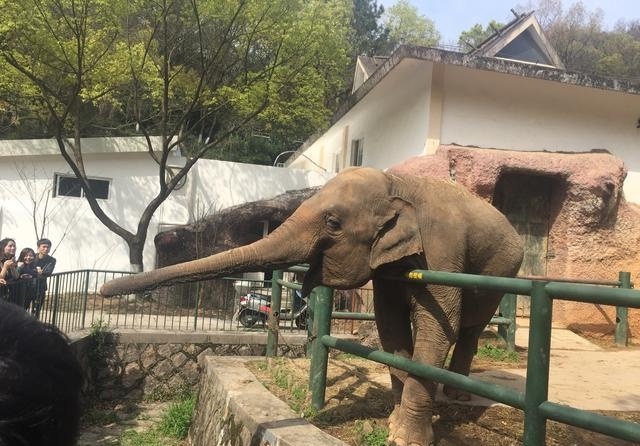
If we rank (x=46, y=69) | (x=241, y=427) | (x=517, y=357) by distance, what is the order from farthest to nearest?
(x=46, y=69), (x=517, y=357), (x=241, y=427)

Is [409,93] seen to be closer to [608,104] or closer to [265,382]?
[608,104]

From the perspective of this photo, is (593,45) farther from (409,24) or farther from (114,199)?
(114,199)

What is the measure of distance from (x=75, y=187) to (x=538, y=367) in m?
14.0

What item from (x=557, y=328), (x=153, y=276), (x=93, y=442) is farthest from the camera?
(x=557, y=328)

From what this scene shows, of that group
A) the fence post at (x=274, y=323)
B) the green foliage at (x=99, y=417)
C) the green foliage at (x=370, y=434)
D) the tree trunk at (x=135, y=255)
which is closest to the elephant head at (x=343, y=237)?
the green foliage at (x=370, y=434)

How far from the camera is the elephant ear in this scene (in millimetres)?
3080

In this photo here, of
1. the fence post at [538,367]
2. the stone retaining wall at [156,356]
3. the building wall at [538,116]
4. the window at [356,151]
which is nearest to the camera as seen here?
the fence post at [538,367]

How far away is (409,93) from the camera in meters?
10.6

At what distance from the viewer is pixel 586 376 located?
586cm

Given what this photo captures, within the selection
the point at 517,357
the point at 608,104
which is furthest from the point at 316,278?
the point at 608,104

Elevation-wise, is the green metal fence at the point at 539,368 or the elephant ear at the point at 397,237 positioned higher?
the elephant ear at the point at 397,237

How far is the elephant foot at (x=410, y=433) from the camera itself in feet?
9.99

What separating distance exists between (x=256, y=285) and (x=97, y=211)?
448 cm

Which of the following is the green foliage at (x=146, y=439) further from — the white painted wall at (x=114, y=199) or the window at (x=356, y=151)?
the window at (x=356, y=151)
